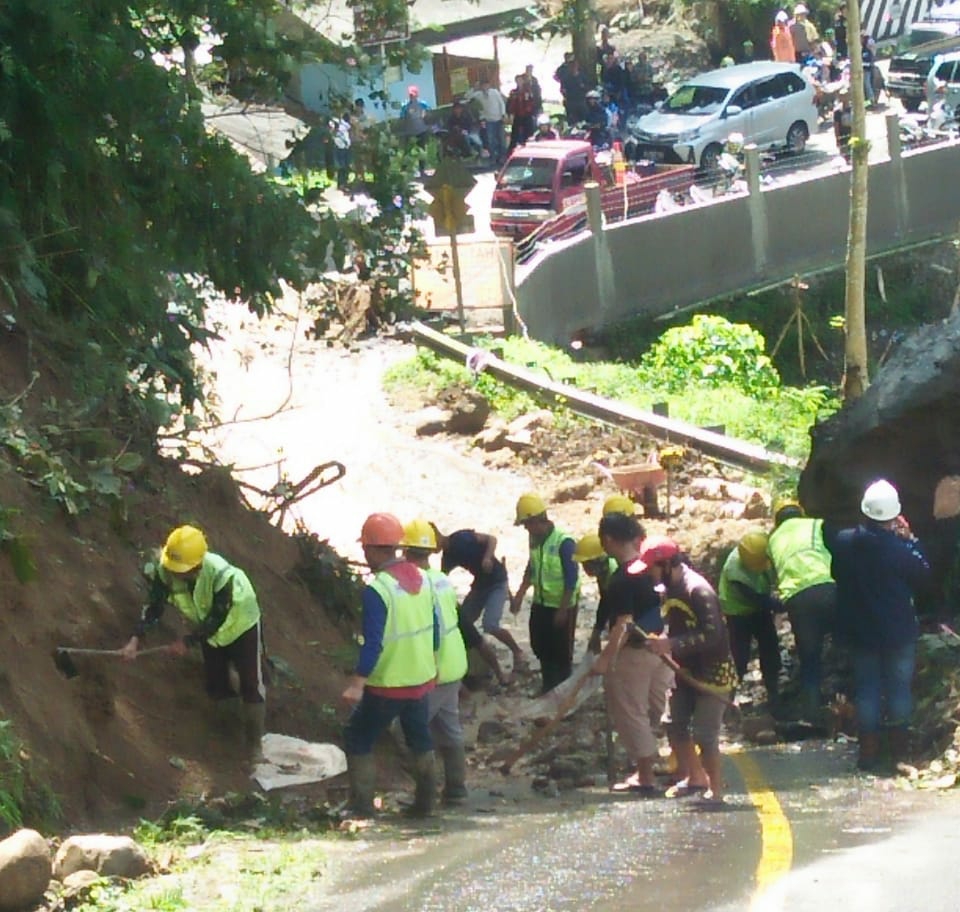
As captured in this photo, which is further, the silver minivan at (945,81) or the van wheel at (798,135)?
the silver minivan at (945,81)

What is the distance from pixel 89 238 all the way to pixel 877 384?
511 cm

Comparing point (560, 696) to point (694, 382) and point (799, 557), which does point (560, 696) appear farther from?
point (694, 382)

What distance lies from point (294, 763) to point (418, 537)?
1.42 m

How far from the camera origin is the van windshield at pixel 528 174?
32250 mm

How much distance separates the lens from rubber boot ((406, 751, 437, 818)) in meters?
9.62

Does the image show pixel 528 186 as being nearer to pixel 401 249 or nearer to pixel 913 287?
pixel 913 287

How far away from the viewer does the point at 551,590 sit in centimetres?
1279

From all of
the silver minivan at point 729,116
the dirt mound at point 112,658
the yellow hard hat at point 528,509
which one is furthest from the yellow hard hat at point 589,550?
the silver minivan at point 729,116

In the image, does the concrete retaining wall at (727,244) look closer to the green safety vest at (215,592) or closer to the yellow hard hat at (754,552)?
the yellow hard hat at (754,552)

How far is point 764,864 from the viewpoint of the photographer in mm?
7812

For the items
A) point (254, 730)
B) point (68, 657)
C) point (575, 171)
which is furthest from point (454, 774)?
point (575, 171)

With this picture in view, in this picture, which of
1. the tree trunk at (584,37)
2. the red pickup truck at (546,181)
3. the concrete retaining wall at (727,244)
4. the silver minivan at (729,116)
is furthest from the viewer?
the tree trunk at (584,37)

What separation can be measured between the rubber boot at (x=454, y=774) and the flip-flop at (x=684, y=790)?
3.54 feet

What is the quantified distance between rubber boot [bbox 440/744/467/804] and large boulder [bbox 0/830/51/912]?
10.8 feet
